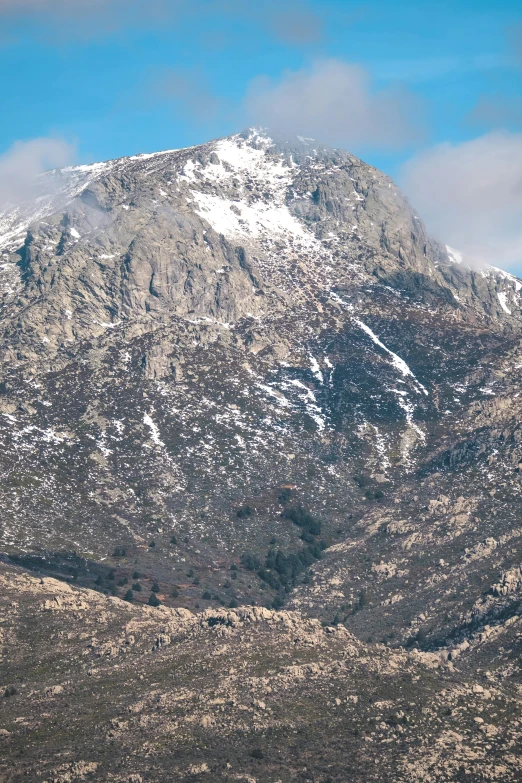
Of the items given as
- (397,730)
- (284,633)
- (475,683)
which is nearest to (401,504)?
(284,633)

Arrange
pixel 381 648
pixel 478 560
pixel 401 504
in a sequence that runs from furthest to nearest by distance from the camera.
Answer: pixel 401 504 → pixel 478 560 → pixel 381 648

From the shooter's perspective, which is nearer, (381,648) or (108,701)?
(108,701)

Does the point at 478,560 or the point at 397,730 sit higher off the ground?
the point at 478,560

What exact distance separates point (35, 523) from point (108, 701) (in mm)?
84799

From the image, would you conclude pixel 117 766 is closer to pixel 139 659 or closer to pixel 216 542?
pixel 139 659

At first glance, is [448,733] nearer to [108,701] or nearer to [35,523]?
[108,701]

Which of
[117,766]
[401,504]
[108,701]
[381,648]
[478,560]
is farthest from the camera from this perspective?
[401,504]

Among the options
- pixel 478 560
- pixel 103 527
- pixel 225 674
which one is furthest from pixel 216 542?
pixel 225 674

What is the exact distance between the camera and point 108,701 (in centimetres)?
10181

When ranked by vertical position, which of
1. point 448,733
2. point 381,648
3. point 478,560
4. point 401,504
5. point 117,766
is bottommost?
point 117,766

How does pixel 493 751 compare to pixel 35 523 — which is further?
pixel 35 523

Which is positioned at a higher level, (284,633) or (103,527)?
(103,527)

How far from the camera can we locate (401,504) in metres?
199

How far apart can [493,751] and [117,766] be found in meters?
29.9
